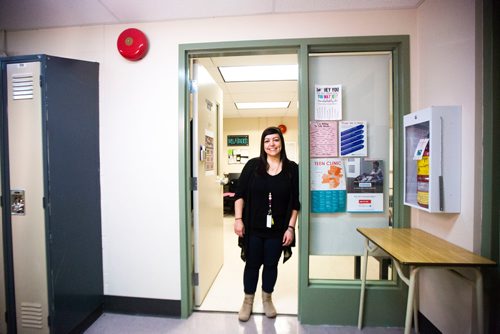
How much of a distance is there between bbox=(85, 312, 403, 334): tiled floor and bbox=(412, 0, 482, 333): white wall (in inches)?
19.4

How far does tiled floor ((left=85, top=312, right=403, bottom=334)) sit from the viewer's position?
1730mm

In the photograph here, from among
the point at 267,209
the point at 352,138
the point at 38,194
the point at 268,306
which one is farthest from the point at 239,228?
the point at 38,194

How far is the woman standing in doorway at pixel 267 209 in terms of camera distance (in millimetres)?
1773

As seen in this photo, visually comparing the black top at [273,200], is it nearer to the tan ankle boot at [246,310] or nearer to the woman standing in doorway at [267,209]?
the woman standing in doorway at [267,209]

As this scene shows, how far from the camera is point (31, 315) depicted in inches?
62.4

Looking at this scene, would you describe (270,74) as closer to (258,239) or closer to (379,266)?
(258,239)

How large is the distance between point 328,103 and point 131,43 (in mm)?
1672

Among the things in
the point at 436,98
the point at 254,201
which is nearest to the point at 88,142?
the point at 254,201

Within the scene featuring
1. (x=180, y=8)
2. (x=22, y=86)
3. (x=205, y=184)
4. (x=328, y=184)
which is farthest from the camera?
(x=205, y=184)

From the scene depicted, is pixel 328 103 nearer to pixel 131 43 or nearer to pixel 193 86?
pixel 193 86

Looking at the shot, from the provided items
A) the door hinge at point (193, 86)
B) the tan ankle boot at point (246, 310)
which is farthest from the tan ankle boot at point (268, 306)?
the door hinge at point (193, 86)

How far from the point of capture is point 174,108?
6.20ft

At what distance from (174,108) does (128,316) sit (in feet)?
5.93

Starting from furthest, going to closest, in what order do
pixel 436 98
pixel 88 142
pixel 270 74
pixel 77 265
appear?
pixel 270 74 < pixel 88 142 < pixel 77 265 < pixel 436 98
